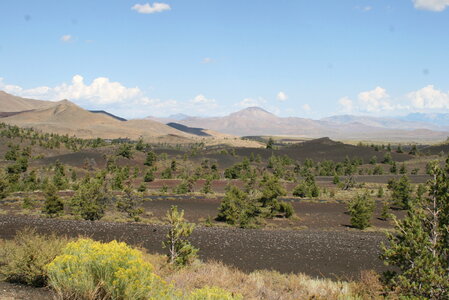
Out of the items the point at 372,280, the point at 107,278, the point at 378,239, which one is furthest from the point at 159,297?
the point at 378,239

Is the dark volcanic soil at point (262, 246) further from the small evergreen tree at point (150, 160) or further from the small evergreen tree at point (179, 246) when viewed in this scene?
the small evergreen tree at point (150, 160)

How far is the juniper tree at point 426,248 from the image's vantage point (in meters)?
7.78

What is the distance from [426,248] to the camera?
26.9ft

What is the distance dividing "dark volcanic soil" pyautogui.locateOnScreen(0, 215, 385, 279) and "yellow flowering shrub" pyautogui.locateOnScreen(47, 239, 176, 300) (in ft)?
28.2

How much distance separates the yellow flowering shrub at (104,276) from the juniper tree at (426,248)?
4.85 m

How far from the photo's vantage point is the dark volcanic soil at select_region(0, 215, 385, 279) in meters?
16.5

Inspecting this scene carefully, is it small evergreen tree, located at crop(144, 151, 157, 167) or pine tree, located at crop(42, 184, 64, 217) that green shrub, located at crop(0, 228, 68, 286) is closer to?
pine tree, located at crop(42, 184, 64, 217)

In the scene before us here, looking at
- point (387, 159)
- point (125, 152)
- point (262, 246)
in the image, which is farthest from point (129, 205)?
point (387, 159)

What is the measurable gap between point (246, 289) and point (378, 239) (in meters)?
16.9

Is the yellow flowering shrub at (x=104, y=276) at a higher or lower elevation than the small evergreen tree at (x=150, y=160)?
higher

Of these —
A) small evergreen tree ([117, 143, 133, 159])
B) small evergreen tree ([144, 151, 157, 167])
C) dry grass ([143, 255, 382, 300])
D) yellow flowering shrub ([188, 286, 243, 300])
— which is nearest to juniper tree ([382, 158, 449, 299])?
dry grass ([143, 255, 382, 300])

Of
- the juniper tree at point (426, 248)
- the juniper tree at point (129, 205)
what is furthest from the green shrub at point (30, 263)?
the juniper tree at point (129, 205)

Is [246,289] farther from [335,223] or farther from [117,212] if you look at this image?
[335,223]

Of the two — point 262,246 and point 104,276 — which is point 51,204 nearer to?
point 262,246
